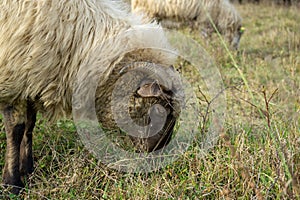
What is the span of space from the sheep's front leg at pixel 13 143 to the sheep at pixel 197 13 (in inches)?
129

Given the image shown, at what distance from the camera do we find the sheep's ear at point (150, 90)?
255cm

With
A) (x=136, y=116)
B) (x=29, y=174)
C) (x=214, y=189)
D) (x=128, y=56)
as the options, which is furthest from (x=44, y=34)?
(x=214, y=189)

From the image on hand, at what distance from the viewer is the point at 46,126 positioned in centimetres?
341

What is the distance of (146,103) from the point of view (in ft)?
8.71

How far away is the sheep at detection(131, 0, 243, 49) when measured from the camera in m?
6.16

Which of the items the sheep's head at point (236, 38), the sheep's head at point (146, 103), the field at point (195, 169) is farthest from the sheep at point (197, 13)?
the sheep's head at point (146, 103)

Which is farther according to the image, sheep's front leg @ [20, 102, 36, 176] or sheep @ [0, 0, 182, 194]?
sheep's front leg @ [20, 102, 36, 176]

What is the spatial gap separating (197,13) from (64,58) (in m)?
4.07

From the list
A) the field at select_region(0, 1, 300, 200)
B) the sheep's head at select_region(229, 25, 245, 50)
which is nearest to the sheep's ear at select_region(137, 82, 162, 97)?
the field at select_region(0, 1, 300, 200)

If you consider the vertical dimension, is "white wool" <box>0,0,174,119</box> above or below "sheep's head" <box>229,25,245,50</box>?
above

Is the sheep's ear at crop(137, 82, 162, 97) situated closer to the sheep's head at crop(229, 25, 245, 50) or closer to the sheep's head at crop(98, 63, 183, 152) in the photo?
the sheep's head at crop(98, 63, 183, 152)

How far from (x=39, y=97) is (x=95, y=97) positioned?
12.8 inches

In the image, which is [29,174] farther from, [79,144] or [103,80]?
[103,80]

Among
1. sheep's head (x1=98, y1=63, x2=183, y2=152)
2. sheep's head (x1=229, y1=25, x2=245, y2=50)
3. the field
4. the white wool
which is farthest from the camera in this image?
sheep's head (x1=229, y1=25, x2=245, y2=50)
